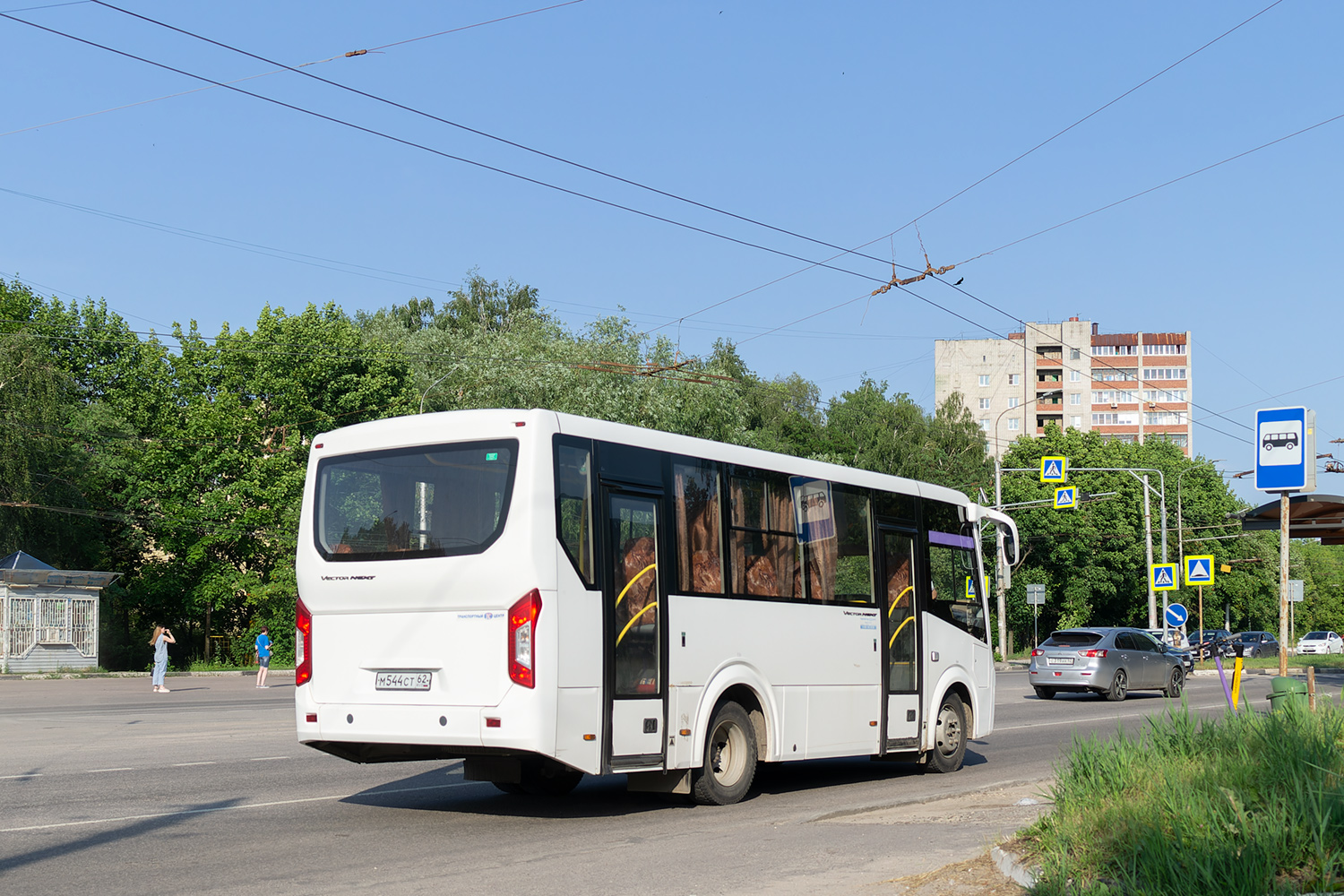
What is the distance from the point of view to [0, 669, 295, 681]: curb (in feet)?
121

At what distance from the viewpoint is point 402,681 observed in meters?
9.33

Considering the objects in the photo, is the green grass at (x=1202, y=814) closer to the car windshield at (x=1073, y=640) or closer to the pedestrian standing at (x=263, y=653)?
the car windshield at (x=1073, y=640)

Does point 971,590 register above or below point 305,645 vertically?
above

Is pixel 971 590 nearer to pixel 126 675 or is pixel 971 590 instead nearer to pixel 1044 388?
pixel 126 675

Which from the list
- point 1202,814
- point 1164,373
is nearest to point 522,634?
point 1202,814

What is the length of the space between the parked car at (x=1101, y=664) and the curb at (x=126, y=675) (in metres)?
24.5

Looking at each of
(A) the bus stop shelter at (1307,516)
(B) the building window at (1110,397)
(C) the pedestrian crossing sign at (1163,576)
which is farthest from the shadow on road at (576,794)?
(B) the building window at (1110,397)

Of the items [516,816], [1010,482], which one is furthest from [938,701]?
[1010,482]

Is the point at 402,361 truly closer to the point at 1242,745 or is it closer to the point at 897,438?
the point at 897,438

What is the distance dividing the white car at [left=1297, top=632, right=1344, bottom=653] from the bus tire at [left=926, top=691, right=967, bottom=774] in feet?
214

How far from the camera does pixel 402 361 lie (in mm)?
50938

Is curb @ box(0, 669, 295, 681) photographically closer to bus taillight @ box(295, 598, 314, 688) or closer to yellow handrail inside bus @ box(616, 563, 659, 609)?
bus taillight @ box(295, 598, 314, 688)

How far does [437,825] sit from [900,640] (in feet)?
17.8

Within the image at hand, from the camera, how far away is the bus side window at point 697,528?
33.9 feet
